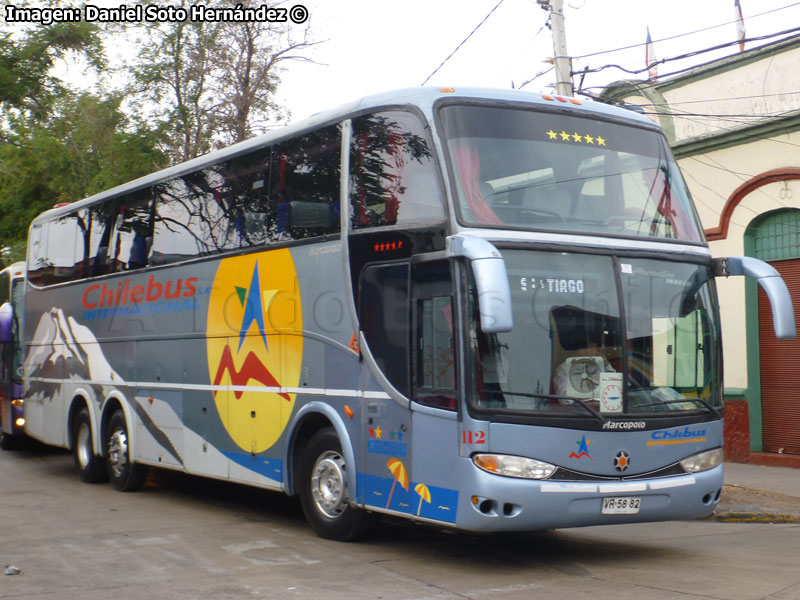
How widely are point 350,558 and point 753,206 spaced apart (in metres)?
10.5

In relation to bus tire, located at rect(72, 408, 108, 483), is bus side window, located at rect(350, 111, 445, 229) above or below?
above

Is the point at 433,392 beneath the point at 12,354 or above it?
beneath

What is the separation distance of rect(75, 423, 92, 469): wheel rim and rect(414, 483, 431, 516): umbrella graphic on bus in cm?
773

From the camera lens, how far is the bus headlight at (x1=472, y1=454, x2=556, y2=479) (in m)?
7.59

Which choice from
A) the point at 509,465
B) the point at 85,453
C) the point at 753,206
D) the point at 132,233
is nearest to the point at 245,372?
the point at 132,233

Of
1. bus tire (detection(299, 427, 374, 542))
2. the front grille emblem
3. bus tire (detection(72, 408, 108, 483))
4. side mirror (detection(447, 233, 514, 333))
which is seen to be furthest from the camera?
bus tire (detection(72, 408, 108, 483))

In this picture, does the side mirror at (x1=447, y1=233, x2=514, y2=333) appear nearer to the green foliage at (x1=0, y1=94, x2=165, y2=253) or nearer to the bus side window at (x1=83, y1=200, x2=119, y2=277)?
the bus side window at (x1=83, y1=200, x2=119, y2=277)

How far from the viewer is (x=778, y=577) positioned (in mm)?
7855

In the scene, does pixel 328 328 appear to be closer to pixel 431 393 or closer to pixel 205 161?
pixel 431 393

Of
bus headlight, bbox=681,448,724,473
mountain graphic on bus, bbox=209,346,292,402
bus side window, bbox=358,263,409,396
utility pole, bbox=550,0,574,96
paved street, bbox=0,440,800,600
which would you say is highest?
utility pole, bbox=550,0,574,96

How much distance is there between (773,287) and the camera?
8.32 metres

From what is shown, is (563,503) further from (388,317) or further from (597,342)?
(388,317)

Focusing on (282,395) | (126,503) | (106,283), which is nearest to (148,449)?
(126,503)

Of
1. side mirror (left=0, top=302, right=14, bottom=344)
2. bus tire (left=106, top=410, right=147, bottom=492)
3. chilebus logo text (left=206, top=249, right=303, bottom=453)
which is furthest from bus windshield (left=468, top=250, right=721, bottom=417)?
side mirror (left=0, top=302, right=14, bottom=344)
